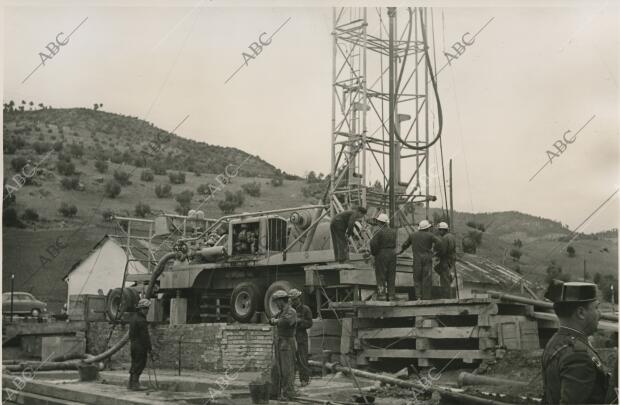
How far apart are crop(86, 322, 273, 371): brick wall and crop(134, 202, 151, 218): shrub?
31964 mm

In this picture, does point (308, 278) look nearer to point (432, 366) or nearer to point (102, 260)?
point (432, 366)

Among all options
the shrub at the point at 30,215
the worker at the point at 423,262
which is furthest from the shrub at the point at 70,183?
the worker at the point at 423,262

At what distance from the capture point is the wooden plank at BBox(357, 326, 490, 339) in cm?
1165

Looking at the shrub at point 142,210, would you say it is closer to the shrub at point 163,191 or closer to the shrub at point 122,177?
the shrub at point 163,191

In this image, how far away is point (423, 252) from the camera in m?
14.0

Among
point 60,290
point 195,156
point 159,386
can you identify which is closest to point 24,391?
point 159,386

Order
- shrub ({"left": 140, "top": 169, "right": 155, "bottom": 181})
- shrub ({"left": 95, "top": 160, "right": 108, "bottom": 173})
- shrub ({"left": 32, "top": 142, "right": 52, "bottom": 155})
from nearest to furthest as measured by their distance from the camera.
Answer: shrub ({"left": 32, "top": 142, "right": 52, "bottom": 155}) < shrub ({"left": 95, "top": 160, "right": 108, "bottom": 173}) < shrub ({"left": 140, "top": 169, "right": 155, "bottom": 181})

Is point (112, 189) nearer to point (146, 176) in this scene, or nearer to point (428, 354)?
point (146, 176)

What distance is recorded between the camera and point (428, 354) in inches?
481

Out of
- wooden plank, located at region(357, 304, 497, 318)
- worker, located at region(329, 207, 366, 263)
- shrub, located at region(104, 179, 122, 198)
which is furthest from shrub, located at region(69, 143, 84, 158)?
wooden plank, located at region(357, 304, 497, 318)

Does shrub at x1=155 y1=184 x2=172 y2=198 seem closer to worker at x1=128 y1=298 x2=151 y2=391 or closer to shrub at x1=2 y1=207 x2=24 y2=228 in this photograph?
shrub at x1=2 y1=207 x2=24 y2=228

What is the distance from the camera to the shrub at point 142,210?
4841cm

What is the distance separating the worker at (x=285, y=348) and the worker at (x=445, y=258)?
4.47 metres

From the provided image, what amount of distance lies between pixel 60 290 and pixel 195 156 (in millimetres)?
34792
